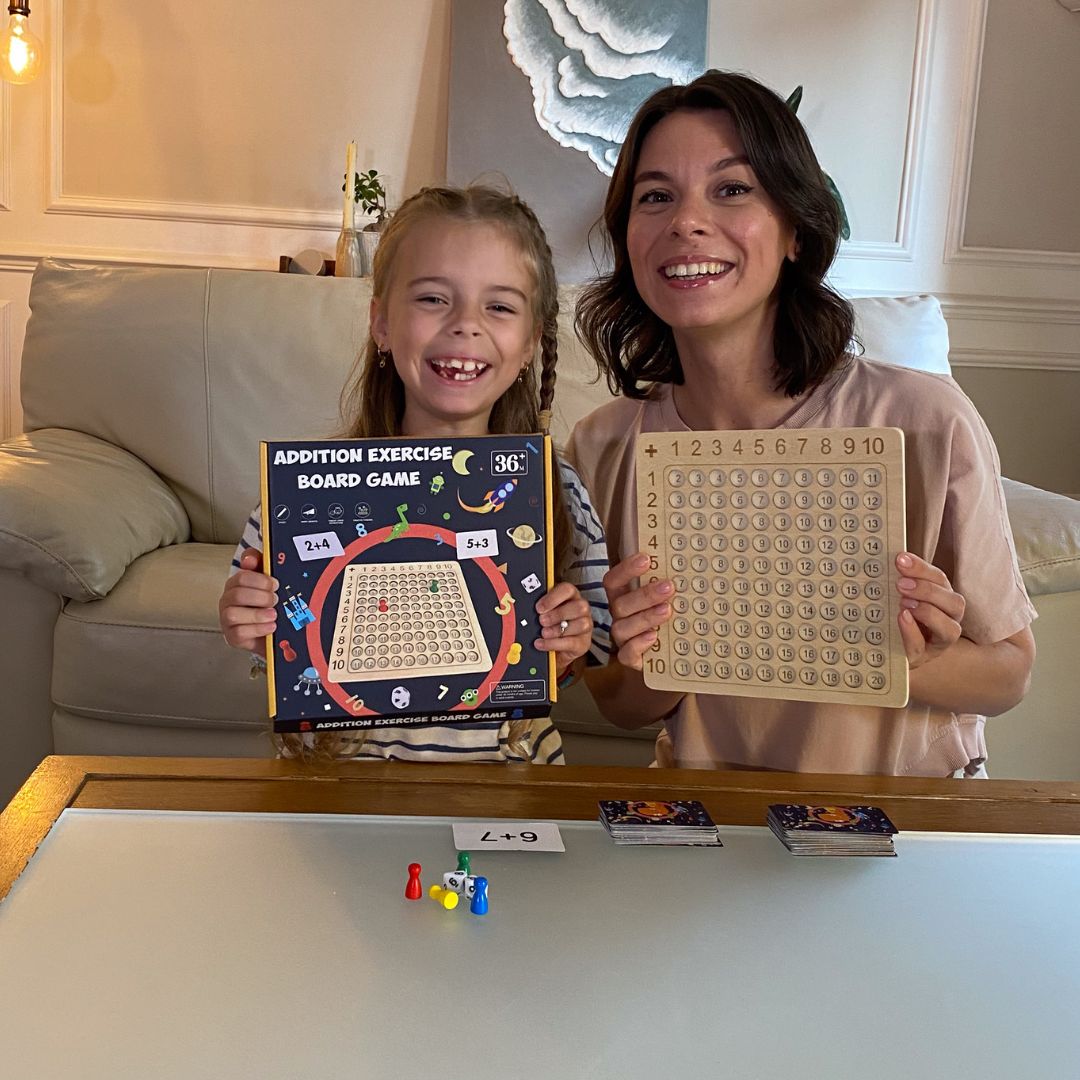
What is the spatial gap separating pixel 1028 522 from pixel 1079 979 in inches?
45.9

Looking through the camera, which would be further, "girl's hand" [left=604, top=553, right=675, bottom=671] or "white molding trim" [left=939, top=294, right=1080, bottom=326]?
"white molding trim" [left=939, top=294, right=1080, bottom=326]

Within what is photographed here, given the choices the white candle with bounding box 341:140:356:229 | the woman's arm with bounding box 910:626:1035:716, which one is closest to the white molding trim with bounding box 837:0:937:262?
the white candle with bounding box 341:140:356:229

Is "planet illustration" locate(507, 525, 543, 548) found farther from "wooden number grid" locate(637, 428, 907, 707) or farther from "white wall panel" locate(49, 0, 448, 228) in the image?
"white wall panel" locate(49, 0, 448, 228)

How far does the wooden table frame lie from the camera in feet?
2.90

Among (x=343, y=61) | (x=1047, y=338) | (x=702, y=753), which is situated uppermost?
(x=343, y=61)

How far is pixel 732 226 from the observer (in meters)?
1.18

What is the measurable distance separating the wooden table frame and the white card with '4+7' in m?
0.02

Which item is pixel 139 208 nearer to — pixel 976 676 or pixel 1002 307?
pixel 1002 307

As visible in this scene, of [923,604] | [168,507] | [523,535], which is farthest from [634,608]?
[168,507]

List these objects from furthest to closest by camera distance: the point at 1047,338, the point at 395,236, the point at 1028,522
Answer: the point at 1047,338
the point at 1028,522
the point at 395,236

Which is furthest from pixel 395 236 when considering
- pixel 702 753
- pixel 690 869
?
pixel 690 869

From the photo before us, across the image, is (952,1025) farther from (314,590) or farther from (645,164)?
(645,164)

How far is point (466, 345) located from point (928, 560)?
21.0 inches

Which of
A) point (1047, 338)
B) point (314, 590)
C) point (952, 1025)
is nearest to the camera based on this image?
point (952, 1025)
